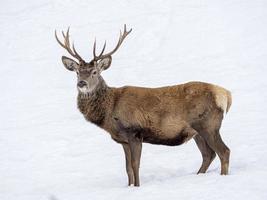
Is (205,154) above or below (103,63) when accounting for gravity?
below

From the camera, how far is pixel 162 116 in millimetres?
9438

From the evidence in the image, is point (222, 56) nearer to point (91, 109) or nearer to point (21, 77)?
point (21, 77)

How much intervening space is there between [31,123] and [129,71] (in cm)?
479

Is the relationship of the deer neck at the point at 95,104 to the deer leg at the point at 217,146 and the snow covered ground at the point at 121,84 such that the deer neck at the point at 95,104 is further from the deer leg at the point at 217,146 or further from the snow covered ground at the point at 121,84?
the deer leg at the point at 217,146

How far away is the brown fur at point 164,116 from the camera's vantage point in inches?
364

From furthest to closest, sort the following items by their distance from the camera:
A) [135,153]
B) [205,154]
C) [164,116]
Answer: [205,154] < [164,116] < [135,153]

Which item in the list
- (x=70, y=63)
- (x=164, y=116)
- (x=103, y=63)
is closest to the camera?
(x=164, y=116)

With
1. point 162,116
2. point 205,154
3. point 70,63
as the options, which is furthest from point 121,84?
point 162,116

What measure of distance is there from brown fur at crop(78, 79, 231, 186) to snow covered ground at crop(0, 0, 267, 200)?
57 cm

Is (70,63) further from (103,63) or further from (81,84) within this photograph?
(81,84)

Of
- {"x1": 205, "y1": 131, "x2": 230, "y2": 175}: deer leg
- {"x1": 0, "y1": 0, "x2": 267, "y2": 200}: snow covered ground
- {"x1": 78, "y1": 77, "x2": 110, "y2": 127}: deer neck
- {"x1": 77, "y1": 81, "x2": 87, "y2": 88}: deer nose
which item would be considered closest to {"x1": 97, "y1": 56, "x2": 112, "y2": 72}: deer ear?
{"x1": 78, "y1": 77, "x2": 110, "y2": 127}: deer neck

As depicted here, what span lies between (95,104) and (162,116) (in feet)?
3.65

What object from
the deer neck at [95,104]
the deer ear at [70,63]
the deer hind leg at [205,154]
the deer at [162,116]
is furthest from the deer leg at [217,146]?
the deer ear at [70,63]

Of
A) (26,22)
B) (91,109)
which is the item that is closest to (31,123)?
(91,109)
